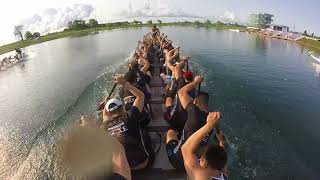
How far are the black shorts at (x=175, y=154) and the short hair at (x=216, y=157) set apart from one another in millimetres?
2190

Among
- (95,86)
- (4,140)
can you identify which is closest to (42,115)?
(4,140)

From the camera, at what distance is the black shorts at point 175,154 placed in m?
Result: 6.53

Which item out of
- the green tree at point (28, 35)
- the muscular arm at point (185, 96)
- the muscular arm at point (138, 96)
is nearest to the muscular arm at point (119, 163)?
the muscular arm at point (138, 96)

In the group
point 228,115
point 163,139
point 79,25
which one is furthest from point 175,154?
point 79,25

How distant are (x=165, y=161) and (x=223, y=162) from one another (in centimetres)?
323

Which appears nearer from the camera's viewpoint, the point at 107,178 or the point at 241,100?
A: the point at 107,178

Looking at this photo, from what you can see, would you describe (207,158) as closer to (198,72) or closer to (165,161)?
(165,161)

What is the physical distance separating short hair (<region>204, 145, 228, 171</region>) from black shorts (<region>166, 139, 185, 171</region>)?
2.19m

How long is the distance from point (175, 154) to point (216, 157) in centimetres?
244

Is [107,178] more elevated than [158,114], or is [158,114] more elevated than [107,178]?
[107,178]

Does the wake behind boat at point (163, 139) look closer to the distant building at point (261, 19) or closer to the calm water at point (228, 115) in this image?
the calm water at point (228, 115)

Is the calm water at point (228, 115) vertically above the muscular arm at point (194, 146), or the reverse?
the muscular arm at point (194, 146)

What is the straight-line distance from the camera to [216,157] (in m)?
4.26

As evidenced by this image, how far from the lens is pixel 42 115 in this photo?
13.5 meters
